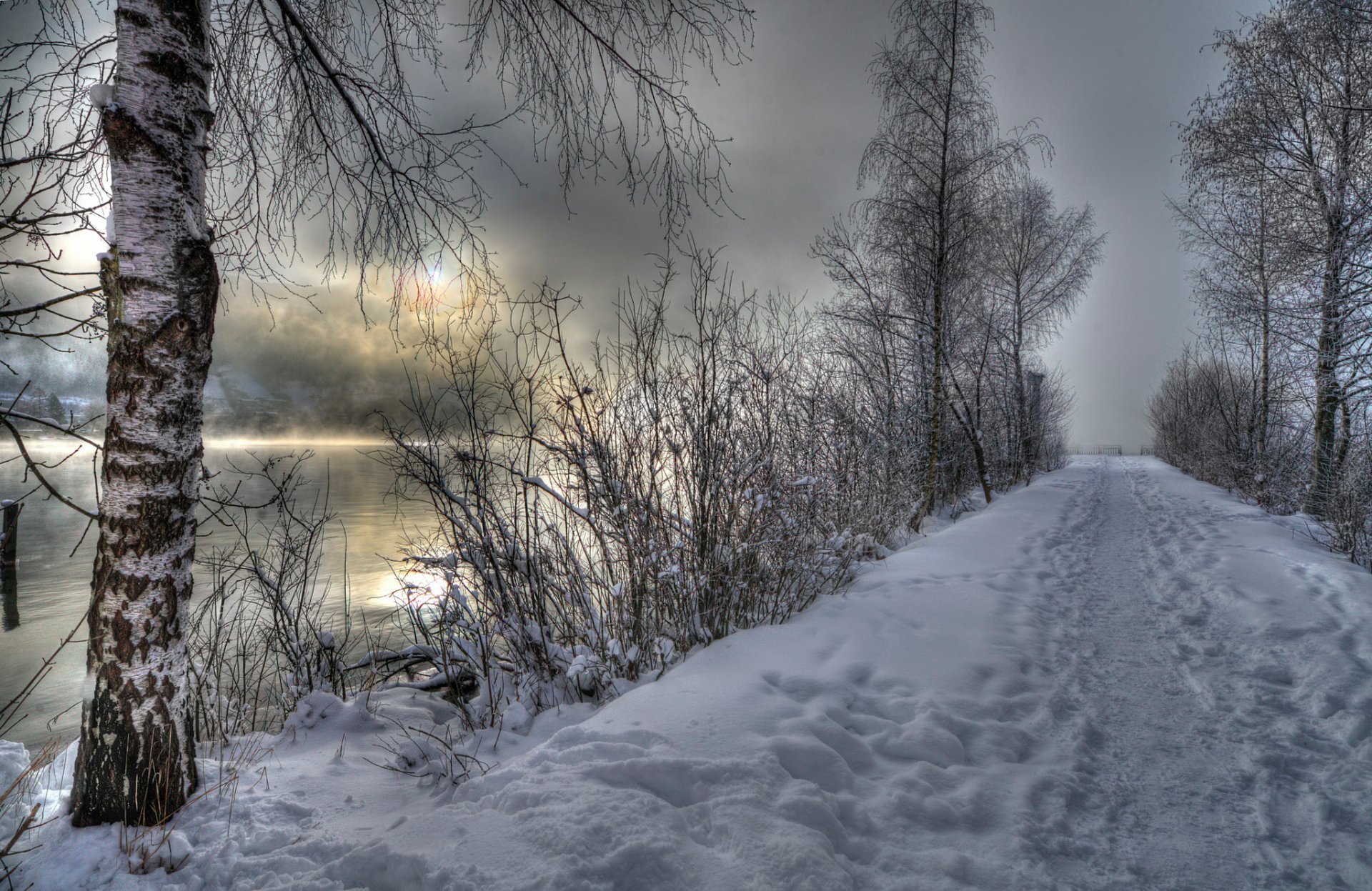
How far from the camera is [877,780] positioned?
2.32m

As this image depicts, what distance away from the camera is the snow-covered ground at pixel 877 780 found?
5.92 feet

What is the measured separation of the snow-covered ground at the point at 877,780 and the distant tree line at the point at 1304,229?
4.59m

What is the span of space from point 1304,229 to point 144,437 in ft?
41.7

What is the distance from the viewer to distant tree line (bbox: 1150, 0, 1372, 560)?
21.5 feet

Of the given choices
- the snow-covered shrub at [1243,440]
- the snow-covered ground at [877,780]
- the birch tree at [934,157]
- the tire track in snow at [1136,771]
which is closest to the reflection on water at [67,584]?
the snow-covered ground at [877,780]

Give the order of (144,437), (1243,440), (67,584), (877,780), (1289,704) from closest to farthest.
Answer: (144,437)
(877,780)
(1289,704)
(1243,440)
(67,584)

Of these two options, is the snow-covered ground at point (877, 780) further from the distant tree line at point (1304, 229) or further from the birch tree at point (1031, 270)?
the birch tree at point (1031, 270)

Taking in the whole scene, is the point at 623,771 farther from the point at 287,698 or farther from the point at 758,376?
the point at 287,698

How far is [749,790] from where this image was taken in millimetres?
2080

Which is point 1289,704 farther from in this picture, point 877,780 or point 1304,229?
point 1304,229

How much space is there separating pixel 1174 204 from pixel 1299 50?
8.14 feet

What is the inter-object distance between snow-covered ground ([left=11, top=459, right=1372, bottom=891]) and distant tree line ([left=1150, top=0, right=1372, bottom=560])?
4587mm

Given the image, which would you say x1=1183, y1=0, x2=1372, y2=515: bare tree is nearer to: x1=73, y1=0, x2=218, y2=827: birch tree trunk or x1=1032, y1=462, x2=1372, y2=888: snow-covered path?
x1=1032, y1=462, x2=1372, y2=888: snow-covered path

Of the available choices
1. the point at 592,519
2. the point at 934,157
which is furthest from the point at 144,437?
the point at 934,157
